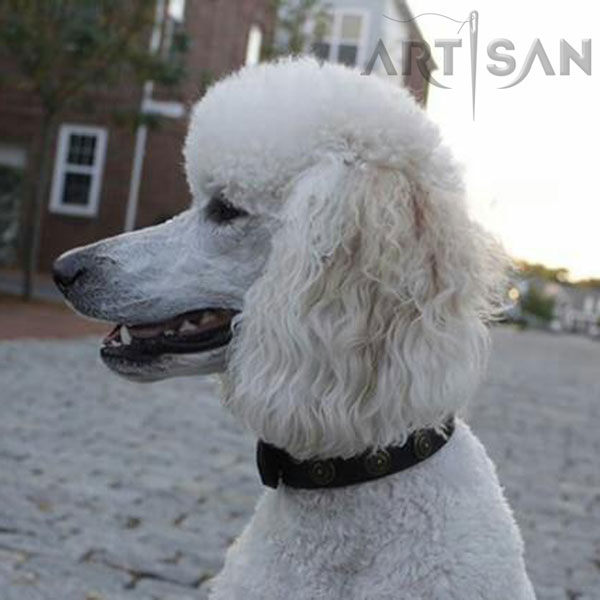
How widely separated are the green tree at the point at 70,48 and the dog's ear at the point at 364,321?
11.8m

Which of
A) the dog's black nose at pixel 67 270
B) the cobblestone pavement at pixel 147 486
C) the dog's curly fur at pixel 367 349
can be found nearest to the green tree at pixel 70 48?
the cobblestone pavement at pixel 147 486

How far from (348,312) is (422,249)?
0.53ft

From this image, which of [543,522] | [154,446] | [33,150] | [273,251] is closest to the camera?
[273,251]

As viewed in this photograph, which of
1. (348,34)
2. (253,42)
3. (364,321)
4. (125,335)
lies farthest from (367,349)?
(348,34)

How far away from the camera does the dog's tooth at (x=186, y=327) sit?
183 centimetres

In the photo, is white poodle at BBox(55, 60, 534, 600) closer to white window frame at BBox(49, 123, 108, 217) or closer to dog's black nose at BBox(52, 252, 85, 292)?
dog's black nose at BBox(52, 252, 85, 292)

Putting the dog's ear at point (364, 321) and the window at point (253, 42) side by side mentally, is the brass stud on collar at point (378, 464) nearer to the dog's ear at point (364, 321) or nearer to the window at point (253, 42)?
the dog's ear at point (364, 321)

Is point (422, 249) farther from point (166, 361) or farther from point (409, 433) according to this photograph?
point (166, 361)

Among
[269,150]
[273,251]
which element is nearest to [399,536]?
[273,251]

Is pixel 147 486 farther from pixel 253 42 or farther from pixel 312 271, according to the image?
pixel 253 42

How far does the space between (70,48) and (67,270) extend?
40.3 ft

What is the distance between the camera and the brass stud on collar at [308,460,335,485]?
174cm

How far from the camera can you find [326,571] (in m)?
1.73

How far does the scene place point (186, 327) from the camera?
72.4 inches
